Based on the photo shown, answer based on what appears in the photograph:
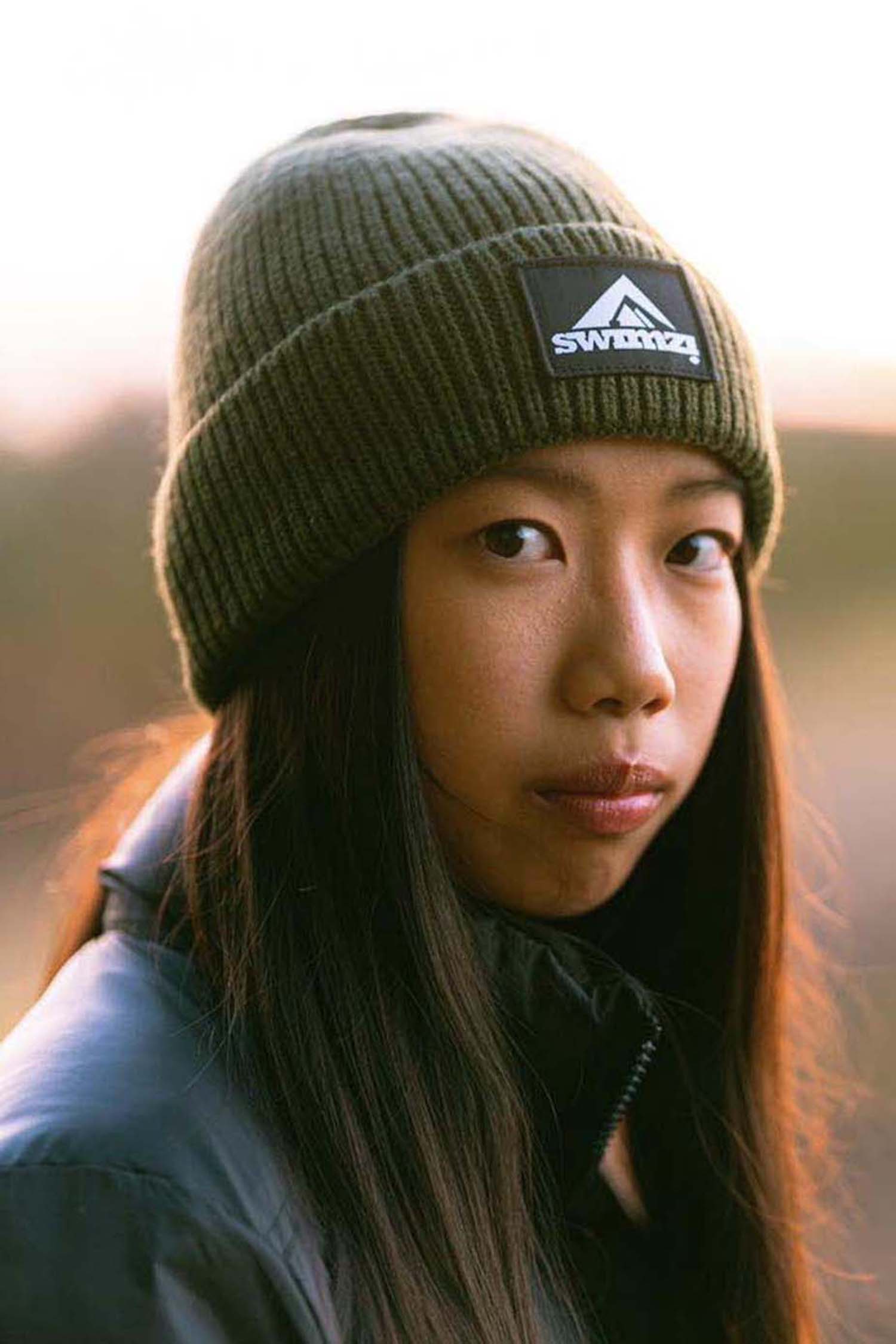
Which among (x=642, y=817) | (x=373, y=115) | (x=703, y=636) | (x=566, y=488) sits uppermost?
(x=373, y=115)

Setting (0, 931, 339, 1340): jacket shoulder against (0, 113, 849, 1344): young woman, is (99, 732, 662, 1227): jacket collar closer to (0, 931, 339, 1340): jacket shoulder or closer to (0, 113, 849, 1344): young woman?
(0, 113, 849, 1344): young woman

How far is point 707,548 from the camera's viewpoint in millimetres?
1174

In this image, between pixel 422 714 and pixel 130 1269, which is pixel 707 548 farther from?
pixel 130 1269

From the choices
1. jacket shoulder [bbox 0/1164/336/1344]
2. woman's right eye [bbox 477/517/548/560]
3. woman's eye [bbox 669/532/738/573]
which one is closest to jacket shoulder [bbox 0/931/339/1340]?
jacket shoulder [bbox 0/1164/336/1344]

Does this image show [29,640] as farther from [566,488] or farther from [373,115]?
[566,488]

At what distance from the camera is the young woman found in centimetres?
97

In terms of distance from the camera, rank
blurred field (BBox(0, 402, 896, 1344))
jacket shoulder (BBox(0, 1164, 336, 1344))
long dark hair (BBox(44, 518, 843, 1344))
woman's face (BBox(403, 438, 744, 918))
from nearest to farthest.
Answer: jacket shoulder (BBox(0, 1164, 336, 1344))
long dark hair (BBox(44, 518, 843, 1344))
woman's face (BBox(403, 438, 744, 918))
blurred field (BBox(0, 402, 896, 1344))

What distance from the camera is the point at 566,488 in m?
1.08

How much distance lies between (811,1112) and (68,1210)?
1076 mm

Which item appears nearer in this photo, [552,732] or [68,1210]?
[68,1210]

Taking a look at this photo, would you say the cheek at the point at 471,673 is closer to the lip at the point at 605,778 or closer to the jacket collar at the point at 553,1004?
the lip at the point at 605,778

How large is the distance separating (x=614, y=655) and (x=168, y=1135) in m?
0.46

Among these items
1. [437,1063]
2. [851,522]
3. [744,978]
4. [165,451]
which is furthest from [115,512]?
[437,1063]

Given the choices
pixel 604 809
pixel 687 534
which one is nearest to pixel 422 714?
pixel 604 809
